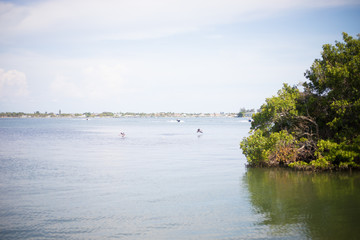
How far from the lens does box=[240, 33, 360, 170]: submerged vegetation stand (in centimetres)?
2242

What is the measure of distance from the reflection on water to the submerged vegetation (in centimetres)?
133

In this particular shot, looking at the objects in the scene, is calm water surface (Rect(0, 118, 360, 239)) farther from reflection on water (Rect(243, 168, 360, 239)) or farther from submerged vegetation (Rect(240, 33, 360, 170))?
submerged vegetation (Rect(240, 33, 360, 170))

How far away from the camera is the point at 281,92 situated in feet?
85.4

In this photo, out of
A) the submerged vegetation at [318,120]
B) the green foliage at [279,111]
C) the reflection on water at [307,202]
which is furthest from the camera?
the green foliage at [279,111]

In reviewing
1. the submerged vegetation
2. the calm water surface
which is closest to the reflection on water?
the calm water surface

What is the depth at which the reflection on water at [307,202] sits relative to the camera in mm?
12734

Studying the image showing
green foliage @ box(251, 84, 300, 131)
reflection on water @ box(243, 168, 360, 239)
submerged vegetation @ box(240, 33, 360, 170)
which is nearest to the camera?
reflection on water @ box(243, 168, 360, 239)

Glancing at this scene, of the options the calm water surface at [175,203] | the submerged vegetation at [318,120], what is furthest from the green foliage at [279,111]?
the calm water surface at [175,203]

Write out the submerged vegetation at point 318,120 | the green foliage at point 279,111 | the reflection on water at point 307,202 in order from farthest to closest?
the green foliage at point 279,111 → the submerged vegetation at point 318,120 → the reflection on water at point 307,202

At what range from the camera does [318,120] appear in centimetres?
2553

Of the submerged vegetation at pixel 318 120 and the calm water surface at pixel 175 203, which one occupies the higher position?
the submerged vegetation at pixel 318 120

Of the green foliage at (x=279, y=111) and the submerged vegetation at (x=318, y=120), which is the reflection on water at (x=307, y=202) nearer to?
the submerged vegetation at (x=318, y=120)

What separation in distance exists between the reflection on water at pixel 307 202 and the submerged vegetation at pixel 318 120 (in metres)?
1.33

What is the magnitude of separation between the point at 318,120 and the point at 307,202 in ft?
35.7
